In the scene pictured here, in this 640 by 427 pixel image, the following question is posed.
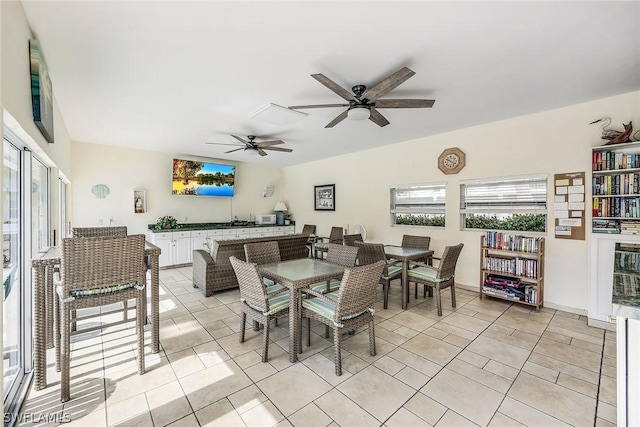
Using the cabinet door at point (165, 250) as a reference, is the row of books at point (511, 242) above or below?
above

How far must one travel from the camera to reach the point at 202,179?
21.7ft

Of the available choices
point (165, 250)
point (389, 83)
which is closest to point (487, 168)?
point (389, 83)

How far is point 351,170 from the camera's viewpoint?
251 inches

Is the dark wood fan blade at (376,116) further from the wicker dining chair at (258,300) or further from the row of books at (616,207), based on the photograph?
the row of books at (616,207)

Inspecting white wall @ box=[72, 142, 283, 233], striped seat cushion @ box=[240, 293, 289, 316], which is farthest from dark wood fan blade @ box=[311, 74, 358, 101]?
white wall @ box=[72, 142, 283, 233]

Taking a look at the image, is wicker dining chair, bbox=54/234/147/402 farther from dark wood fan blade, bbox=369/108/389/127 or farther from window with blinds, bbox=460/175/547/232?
window with blinds, bbox=460/175/547/232

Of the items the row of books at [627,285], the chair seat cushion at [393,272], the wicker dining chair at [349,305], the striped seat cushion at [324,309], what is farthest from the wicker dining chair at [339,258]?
the row of books at [627,285]

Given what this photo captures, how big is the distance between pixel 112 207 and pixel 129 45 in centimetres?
461

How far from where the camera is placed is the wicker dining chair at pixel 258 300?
94.5 inches

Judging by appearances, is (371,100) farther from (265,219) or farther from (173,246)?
(265,219)

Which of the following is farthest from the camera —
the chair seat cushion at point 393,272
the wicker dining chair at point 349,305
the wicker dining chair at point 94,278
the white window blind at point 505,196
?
the white window blind at point 505,196

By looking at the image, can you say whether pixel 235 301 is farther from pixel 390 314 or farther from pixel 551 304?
pixel 551 304

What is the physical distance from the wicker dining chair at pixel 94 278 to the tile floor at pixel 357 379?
0.85 feet

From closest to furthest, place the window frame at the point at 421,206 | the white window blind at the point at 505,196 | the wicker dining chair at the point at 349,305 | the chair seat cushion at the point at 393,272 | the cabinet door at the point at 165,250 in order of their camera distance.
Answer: the wicker dining chair at the point at 349,305 < the chair seat cushion at the point at 393,272 < the white window blind at the point at 505,196 < the window frame at the point at 421,206 < the cabinet door at the point at 165,250
